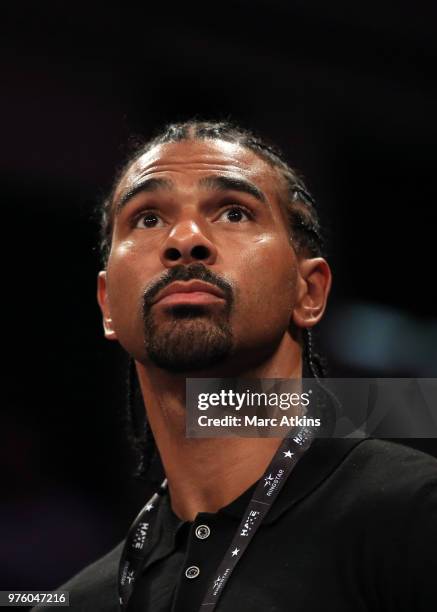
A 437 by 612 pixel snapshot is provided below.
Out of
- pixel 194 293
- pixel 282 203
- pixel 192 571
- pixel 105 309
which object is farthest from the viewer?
pixel 105 309

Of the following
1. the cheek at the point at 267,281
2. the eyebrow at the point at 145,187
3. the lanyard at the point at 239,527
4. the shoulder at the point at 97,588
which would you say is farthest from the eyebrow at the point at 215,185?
the shoulder at the point at 97,588

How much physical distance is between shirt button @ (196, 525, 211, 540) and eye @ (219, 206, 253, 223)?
1.86 ft

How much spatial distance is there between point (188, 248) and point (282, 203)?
30cm

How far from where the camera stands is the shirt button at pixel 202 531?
1538 millimetres

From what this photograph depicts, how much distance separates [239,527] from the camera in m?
1.49

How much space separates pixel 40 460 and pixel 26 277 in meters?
0.55

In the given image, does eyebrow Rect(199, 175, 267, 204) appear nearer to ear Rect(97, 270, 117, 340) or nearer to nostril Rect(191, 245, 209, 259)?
nostril Rect(191, 245, 209, 259)

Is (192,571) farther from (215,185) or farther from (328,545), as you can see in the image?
(215,185)

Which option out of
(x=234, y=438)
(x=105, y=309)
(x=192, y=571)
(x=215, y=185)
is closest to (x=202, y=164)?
(x=215, y=185)

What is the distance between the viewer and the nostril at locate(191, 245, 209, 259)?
5.33 ft

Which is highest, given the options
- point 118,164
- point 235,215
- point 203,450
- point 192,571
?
point 118,164

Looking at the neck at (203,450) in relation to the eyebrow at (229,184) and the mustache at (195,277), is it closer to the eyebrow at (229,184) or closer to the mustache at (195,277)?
the mustache at (195,277)

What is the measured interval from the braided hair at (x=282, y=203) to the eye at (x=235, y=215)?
0.43ft

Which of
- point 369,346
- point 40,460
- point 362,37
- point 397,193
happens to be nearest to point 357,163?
point 397,193
